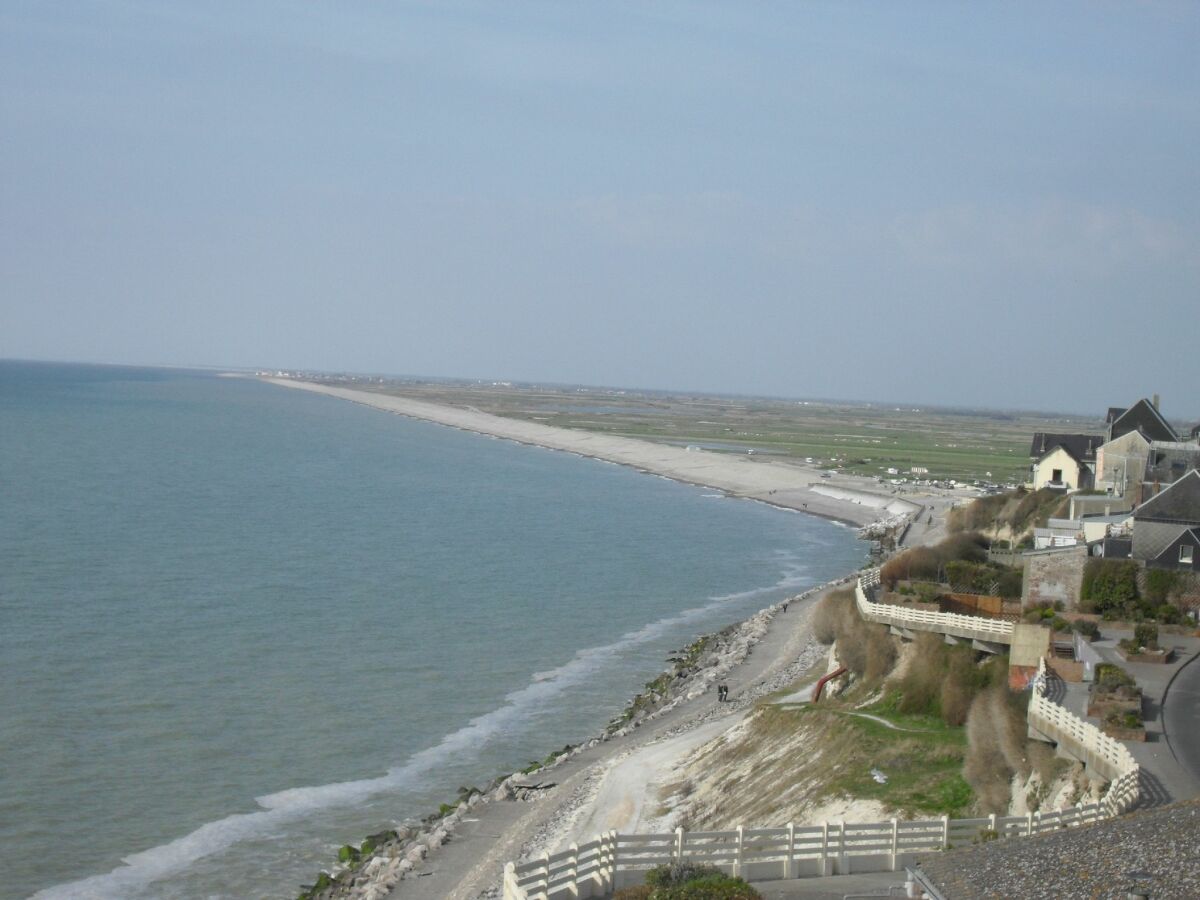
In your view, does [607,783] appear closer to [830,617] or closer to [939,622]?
[939,622]

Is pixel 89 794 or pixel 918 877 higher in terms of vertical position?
pixel 918 877

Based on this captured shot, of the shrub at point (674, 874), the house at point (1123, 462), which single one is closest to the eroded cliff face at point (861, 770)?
the shrub at point (674, 874)

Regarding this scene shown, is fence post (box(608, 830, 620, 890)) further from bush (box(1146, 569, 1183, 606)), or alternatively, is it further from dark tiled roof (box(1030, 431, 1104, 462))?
dark tiled roof (box(1030, 431, 1104, 462))

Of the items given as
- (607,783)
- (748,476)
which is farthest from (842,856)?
(748,476)

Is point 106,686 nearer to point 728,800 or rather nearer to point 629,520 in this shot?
point 728,800

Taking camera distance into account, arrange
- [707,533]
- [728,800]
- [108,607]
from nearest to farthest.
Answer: [728,800], [108,607], [707,533]

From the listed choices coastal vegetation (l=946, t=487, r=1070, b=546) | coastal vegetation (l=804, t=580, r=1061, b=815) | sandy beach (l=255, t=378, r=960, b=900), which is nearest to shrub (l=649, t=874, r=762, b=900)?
coastal vegetation (l=804, t=580, r=1061, b=815)

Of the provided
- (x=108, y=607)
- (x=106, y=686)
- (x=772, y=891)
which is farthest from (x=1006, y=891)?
(x=108, y=607)
